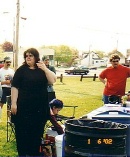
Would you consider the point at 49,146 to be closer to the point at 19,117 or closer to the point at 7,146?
the point at 19,117

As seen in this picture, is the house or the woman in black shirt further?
the house

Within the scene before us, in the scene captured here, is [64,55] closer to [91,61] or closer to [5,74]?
[91,61]

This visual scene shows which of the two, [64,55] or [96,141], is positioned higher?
[96,141]

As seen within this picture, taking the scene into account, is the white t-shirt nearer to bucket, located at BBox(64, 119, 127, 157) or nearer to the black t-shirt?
the black t-shirt

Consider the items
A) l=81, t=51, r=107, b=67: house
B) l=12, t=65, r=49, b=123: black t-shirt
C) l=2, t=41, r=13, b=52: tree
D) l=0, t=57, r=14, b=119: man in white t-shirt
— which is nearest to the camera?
l=12, t=65, r=49, b=123: black t-shirt

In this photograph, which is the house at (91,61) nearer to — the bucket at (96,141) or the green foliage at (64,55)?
the green foliage at (64,55)

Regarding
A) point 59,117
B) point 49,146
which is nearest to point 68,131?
point 49,146

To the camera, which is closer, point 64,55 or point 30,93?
point 30,93

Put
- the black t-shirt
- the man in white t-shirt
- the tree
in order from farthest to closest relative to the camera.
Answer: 1. the tree
2. the man in white t-shirt
3. the black t-shirt

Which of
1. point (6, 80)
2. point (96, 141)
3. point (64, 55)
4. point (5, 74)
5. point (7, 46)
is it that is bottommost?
point (64, 55)
